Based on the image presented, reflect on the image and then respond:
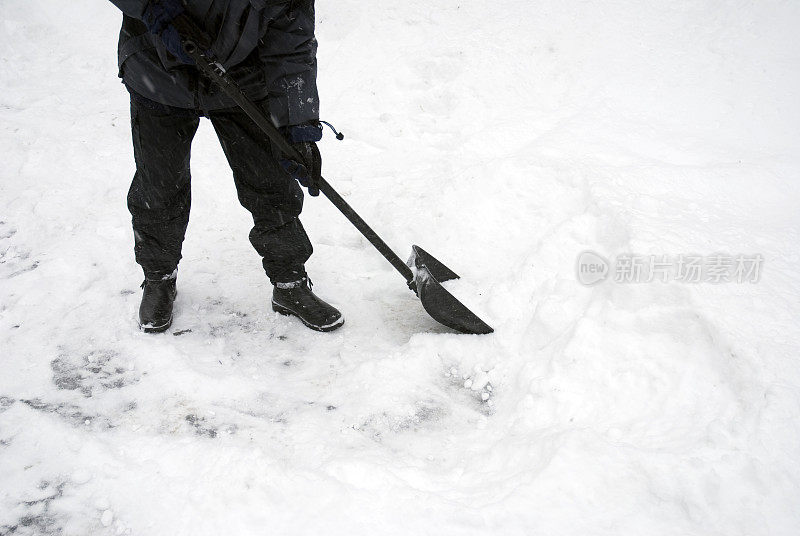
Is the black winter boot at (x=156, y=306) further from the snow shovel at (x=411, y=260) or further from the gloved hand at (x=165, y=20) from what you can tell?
the gloved hand at (x=165, y=20)

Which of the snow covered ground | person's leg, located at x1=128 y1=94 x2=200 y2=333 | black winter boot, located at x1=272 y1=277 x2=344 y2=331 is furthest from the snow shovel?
black winter boot, located at x1=272 y1=277 x2=344 y2=331

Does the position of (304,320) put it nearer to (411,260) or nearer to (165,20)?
(411,260)

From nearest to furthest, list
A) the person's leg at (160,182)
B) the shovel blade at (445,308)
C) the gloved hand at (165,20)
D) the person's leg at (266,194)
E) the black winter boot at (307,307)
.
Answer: the gloved hand at (165,20), the person's leg at (160,182), the person's leg at (266,194), the shovel blade at (445,308), the black winter boot at (307,307)

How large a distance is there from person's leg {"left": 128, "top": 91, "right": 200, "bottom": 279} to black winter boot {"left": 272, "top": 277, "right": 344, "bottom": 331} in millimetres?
619

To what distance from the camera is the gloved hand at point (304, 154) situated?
232cm

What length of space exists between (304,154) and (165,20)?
2.47 ft

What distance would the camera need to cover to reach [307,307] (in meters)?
2.78

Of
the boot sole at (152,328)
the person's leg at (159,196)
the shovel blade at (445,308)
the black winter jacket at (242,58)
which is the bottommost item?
the boot sole at (152,328)

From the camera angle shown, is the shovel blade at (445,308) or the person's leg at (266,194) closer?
the person's leg at (266,194)

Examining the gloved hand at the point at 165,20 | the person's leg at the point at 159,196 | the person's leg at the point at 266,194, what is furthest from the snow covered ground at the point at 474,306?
the gloved hand at the point at 165,20

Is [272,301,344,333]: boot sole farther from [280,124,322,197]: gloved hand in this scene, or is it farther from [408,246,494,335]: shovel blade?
[280,124,322,197]: gloved hand

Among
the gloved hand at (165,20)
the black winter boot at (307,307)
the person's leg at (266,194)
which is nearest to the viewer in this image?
the gloved hand at (165,20)

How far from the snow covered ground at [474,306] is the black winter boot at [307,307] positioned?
0.22 feet

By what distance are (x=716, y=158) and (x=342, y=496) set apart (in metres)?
3.27
